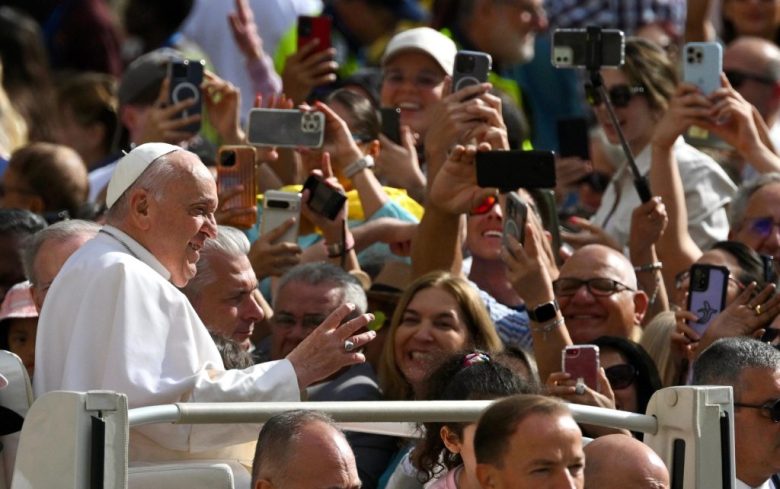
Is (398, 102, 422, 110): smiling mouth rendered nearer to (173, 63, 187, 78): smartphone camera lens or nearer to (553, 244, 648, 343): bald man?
(173, 63, 187, 78): smartphone camera lens

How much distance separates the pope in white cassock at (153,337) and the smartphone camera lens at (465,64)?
256cm

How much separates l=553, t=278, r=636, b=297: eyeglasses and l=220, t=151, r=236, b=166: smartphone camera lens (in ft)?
4.89

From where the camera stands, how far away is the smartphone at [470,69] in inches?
331

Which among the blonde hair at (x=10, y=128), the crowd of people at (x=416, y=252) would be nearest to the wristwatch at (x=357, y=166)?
the crowd of people at (x=416, y=252)

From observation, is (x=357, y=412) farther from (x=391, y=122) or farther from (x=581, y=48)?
(x=391, y=122)

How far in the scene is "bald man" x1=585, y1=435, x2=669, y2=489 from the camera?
18.0ft

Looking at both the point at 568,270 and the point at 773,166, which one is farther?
the point at 773,166

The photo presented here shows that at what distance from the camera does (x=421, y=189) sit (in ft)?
30.7

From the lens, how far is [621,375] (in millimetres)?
7191

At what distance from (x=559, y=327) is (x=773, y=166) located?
2.04 metres

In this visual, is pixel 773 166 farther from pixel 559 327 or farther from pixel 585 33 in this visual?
pixel 559 327

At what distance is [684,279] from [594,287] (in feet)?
1.63

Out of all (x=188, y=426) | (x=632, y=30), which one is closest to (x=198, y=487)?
(x=188, y=426)

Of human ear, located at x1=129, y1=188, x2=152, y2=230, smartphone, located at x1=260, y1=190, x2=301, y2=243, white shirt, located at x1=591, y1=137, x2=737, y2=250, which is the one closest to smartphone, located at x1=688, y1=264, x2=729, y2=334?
white shirt, located at x1=591, y1=137, x2=737, y2=250
